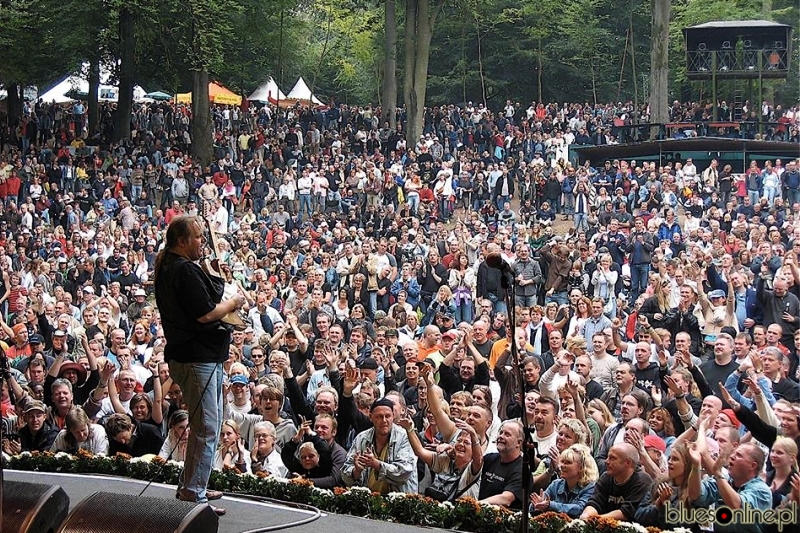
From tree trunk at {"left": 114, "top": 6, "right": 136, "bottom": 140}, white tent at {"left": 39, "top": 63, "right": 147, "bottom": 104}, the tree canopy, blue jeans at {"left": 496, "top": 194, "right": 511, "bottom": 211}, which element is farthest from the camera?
white tent at {"left": 39, "top": 63, "right": 147, "bottom": 104}

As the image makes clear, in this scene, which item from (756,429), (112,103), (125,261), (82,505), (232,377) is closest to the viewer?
(82,505)

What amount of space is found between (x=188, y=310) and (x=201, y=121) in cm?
1523

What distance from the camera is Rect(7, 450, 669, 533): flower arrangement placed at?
502 centimetres

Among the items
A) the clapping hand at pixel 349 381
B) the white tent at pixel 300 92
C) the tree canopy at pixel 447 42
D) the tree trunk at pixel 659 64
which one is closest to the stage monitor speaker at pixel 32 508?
the clapping hand at pixel 349 381

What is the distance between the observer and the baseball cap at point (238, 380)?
7.07 meters

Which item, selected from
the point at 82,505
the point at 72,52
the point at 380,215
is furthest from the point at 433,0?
the point at 82,505

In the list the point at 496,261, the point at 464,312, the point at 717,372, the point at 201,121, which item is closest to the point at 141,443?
the point at 496,261

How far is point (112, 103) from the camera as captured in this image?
70.9 feet

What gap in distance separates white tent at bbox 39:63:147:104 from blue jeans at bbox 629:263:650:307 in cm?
1104

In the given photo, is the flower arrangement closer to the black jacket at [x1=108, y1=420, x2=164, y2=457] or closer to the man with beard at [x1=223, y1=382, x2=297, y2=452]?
the black jacket at [x1=108, y1=420, x2=164, y2=457]

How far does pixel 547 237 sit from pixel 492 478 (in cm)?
834

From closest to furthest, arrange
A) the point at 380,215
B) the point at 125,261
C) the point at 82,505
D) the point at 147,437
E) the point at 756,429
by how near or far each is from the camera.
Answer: the point at 82,505 → the point at 756,429 → the point at 147,437 → the point at 125,261 → the point at 380,215

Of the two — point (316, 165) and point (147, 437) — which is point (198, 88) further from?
point (147, 437)

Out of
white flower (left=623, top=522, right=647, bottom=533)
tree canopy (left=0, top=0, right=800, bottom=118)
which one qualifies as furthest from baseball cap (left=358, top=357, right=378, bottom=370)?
tree canopy (left=0, top=0, right=800, bottom=118)
